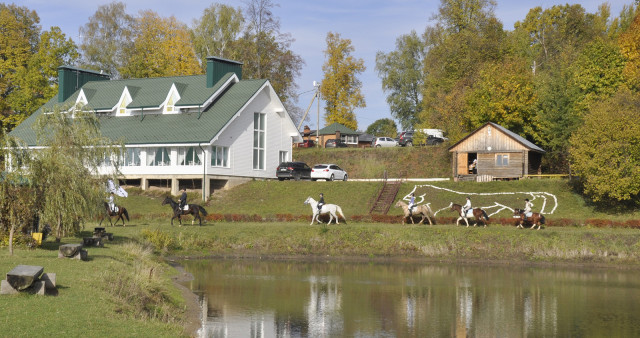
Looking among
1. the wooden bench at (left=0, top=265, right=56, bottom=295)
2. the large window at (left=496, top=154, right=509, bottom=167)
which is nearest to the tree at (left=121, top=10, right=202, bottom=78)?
the large window at (left=496, top=154, right=509, bottom=167)

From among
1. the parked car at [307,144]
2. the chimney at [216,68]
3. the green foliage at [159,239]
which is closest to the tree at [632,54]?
the chimney at [216,68]

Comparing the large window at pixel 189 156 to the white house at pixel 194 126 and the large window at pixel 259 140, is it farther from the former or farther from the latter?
the large window at pixel 259 140

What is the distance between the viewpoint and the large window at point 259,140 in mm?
66188

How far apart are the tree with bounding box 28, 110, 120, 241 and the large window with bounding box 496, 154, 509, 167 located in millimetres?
33468

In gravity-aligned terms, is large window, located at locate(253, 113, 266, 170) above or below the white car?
above

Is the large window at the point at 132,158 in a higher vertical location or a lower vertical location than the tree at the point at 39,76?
lower

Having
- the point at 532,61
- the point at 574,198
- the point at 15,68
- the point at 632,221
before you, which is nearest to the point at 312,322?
the point at 632,221

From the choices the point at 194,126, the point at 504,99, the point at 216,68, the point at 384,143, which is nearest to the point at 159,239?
the point at 194,126

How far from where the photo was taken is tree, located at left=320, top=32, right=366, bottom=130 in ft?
313

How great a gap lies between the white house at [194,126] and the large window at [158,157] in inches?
3.5

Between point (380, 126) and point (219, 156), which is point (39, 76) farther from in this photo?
point (380, 126)

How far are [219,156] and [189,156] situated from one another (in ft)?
8.56

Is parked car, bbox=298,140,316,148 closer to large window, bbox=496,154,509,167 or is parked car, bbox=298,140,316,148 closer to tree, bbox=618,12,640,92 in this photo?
large window, bbox=496,154,509,167

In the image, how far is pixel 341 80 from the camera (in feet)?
314
